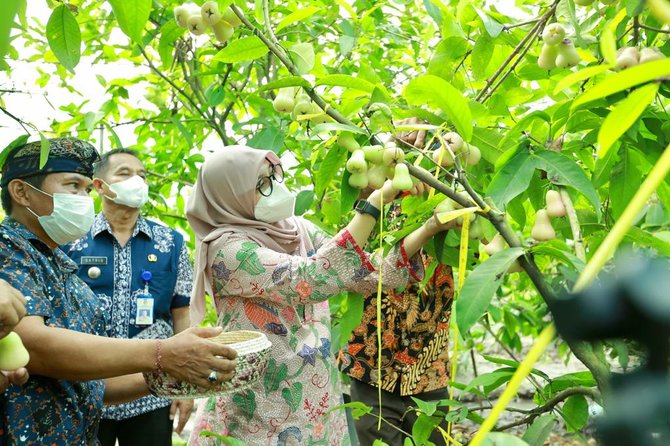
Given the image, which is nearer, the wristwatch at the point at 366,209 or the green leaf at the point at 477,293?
the green leaf at the point at 477,293

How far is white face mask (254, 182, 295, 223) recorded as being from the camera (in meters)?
2.16

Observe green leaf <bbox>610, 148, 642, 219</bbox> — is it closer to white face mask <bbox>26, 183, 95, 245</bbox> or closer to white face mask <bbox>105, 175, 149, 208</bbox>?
white face mask <bbox>26, 183, 95, 245</bbox>

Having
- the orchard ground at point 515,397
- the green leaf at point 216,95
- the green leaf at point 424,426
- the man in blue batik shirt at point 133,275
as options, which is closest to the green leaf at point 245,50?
the green leaf at point 424,426

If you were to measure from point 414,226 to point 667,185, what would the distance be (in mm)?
424

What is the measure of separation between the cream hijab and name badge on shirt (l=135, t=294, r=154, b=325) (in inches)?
20.9

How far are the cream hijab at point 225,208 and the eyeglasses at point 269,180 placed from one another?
19 millimetres

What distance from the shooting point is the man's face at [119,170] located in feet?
9.57

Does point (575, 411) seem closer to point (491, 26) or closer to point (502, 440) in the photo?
point (502, 440)

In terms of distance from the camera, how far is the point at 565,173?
42.7 inches

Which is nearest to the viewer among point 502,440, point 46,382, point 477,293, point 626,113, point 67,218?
point 626,113

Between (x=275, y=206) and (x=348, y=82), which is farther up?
(x=348, y=82)

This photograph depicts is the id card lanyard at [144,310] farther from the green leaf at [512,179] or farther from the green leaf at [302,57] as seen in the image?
the green leaf at [512,179]

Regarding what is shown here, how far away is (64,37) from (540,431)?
0.90m

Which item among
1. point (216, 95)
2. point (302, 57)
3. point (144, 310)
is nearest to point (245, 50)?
point (302, 57)
